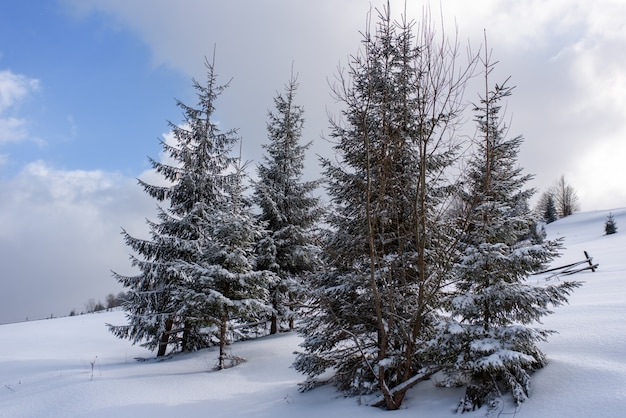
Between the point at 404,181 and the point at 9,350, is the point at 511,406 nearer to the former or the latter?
the point at 404,181

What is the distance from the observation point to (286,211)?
634 inches

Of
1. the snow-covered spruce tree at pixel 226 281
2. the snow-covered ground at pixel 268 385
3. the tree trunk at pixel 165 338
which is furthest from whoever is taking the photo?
the tree trunk at pixel 165 338

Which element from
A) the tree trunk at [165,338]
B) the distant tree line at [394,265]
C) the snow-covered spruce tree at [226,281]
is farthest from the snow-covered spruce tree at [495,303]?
the tree trunk at [165,338]

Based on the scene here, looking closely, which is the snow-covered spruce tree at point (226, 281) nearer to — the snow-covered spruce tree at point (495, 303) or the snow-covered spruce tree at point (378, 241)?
the snow-covered spruce tree at point (378, 241)

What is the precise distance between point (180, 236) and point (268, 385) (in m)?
7.86

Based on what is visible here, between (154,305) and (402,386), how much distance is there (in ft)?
35.7

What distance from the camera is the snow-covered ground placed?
16.8ft

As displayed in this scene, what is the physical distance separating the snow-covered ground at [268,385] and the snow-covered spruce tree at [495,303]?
0.40 metres

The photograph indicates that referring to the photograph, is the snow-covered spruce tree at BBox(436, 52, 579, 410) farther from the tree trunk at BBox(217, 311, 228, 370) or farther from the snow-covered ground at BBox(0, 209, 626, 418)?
the tree trunk at BBox(217, 311, 228, 370)

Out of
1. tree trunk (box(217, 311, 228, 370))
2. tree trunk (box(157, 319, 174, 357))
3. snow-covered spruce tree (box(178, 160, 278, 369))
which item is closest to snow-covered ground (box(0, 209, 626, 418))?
tree trunk (box(217, 311, 228, 370))

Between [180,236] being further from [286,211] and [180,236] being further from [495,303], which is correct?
[495,303]

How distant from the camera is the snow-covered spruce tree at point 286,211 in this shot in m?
14.8

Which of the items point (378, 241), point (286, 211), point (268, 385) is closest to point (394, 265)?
point (378, 241)

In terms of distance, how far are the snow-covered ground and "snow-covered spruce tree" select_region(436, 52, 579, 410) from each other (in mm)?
395
